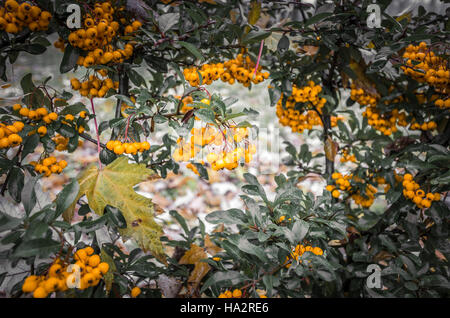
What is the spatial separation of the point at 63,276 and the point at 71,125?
0.48m

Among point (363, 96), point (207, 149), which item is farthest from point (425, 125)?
point (207, 149)

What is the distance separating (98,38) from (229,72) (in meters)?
0.49

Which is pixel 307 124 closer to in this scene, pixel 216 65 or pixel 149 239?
pixel 216 65

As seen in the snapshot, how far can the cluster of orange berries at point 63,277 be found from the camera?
0.53m

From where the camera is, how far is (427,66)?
37.0 inches

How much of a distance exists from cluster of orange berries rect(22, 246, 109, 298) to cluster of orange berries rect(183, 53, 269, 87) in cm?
59

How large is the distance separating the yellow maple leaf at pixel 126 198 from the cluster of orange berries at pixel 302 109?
740mm

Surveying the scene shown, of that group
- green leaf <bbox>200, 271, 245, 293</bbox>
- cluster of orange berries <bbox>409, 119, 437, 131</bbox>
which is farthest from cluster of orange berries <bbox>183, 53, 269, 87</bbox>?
cluster of orange berries <bbox>409, 119, 437, 131</bbox>

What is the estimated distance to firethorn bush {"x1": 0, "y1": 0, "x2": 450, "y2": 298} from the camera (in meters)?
0.72

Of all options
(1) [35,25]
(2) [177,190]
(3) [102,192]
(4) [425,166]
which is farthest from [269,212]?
(2) [177,190]

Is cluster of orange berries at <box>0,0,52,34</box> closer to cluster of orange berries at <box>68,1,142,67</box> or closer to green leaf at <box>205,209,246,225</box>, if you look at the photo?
cluster of orange berries at <box>68,1,142,67</box>

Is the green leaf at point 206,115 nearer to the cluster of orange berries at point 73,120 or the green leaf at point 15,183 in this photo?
the cluster of orange berries at point 73,120

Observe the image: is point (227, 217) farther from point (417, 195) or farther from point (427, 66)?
point (427, 66)
